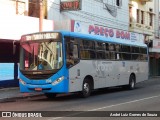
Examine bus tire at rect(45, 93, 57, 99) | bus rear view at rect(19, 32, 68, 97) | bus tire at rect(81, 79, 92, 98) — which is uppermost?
bus rear view at rect(19, 32, 68, 97)

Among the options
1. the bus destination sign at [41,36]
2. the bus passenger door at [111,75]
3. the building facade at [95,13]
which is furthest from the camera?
the building facade at [95,13]

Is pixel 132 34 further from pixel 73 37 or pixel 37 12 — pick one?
pixel 73 37

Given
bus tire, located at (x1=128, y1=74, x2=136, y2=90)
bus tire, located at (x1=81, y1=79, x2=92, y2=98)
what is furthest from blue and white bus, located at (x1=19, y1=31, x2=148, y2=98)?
bus tire, located at (x1=128, y1=74, x2=136, y2=90)

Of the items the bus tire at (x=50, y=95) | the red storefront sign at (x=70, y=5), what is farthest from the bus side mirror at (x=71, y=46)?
the red storefront sign at (x=70, y=5)

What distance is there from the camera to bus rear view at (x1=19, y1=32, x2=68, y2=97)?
57.0ft

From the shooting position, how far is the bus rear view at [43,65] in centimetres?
1736

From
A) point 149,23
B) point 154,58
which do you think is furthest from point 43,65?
point 154,58

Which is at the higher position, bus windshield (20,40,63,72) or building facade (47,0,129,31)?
building facade (47,0,129,31)

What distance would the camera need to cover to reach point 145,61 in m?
27.6

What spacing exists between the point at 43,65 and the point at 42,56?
0.41 meters

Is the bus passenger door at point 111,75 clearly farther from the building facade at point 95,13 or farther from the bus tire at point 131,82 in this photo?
the building facade at point 95,13

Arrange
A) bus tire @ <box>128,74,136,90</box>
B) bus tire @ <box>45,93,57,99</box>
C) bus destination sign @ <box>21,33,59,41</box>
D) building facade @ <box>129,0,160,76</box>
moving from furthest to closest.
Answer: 1. building facade @ <box>129,0,160,76</box>
2. bus tire @ <box>128,74,136,90</box>
3. bus tire @ <box>45,93,57,99</box>
4. bus destination sign @ <box>21,33,59,41</box>

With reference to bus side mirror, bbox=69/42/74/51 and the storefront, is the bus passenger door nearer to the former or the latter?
bus side mirror, bbox=69/42/74/51

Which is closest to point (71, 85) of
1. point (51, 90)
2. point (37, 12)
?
point (51, 90)
